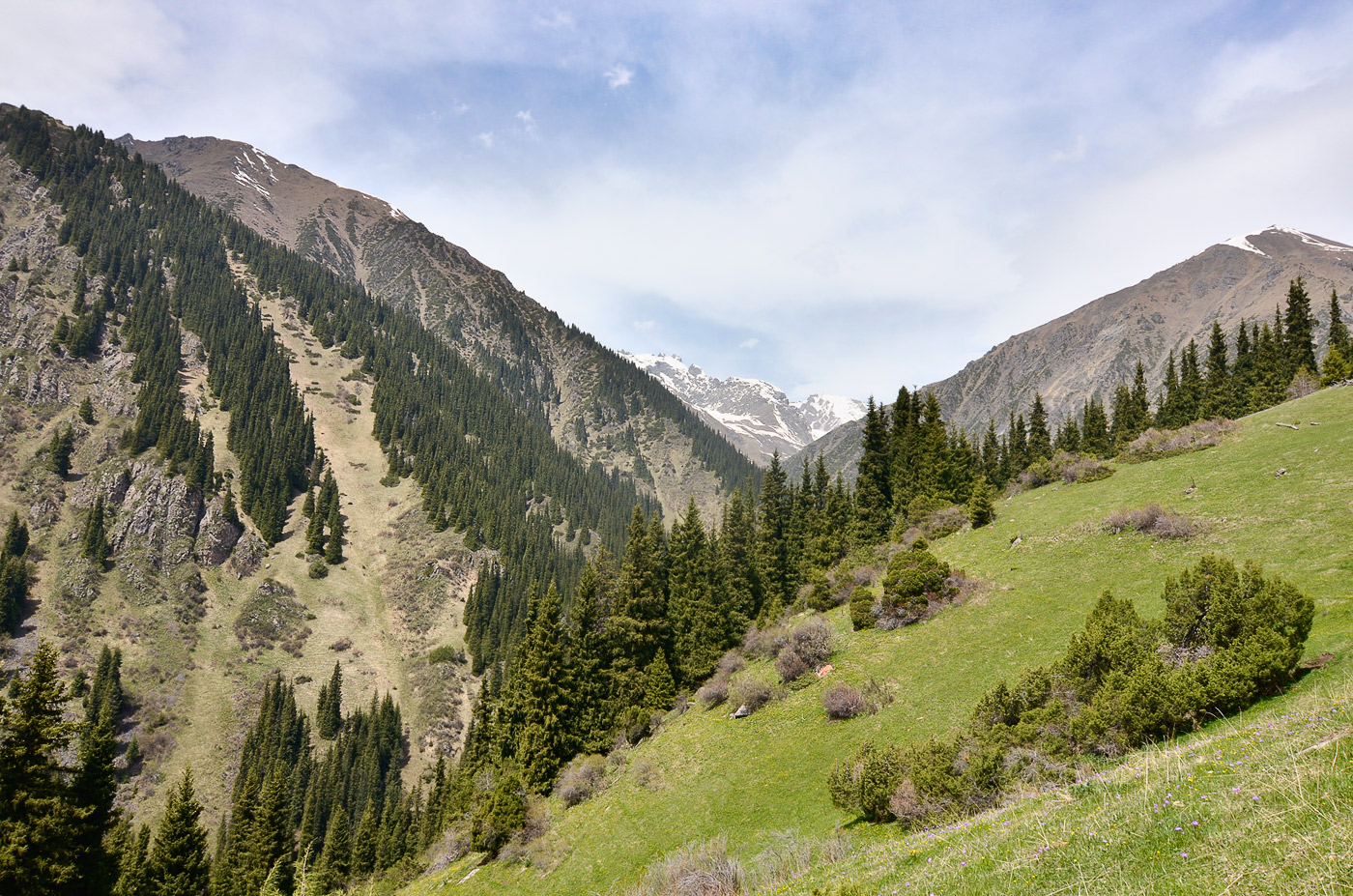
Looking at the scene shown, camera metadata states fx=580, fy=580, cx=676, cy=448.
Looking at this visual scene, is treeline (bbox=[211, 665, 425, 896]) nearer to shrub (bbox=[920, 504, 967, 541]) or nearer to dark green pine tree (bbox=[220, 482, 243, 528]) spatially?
dark green pine tree (bbox=[220, 482, 243, 528])

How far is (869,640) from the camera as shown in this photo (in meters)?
32.5

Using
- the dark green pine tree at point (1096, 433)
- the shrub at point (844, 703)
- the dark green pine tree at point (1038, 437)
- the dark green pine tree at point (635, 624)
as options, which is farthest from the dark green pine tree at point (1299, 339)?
the dark green pine tree at point (635, 624)

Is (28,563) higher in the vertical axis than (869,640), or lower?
higher

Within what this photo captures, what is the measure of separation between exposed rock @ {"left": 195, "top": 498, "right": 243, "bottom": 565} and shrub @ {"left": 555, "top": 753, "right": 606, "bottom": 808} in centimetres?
Result: 12224

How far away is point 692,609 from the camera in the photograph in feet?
166

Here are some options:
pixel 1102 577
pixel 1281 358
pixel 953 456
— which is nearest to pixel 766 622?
pixel 1102 577

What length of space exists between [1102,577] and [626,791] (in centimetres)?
2611

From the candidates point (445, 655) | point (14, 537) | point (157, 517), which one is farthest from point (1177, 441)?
point (14, 537)

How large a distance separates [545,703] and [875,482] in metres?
42.0

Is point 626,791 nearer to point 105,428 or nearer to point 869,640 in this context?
point 869,640

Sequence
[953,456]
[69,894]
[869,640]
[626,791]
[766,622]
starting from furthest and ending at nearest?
[953,456] < [766,622] < [869,640] < [626,791] < [69,894]

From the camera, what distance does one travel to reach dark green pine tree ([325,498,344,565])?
134500mm

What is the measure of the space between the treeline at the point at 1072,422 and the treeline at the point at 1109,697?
3012cm

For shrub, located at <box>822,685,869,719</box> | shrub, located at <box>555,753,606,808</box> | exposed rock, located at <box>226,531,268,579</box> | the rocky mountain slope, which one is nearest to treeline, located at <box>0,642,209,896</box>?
shrub, located at <box>555,753,606,808</box>
